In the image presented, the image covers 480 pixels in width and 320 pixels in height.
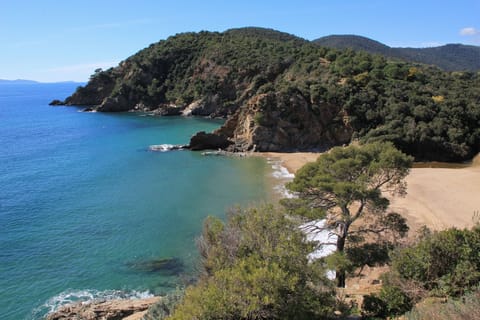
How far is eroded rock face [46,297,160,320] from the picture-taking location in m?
15.8

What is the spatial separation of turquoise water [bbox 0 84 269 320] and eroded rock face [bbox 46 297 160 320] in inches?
61.2

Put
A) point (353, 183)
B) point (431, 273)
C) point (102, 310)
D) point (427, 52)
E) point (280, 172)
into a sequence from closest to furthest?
point (431, 273)
point (102, 310)
point (353, 183)
point (280, 172)
point (427, 52)

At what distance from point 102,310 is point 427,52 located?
A: 203145 mm

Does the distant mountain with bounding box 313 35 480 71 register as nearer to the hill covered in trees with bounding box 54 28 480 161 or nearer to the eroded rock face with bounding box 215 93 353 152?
the hill covered in trees with bounding box 54 28 480 161

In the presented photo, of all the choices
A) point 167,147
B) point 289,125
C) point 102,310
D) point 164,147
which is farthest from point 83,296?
point 289,125

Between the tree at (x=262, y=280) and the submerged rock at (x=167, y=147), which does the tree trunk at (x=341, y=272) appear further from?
the submerged rock at (x=167, y=147)

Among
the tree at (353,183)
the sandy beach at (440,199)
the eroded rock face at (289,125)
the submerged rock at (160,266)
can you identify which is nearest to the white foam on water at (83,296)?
the submerged rock at (160,266)

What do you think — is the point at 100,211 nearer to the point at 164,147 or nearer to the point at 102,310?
the point at 102,310

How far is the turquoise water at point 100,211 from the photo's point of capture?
19375mm

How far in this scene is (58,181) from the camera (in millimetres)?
37750

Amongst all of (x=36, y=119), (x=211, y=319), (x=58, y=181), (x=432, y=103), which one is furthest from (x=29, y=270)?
(x=36, y=119)

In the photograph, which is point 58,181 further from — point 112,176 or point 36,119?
point 36,119

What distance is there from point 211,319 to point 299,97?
45964mm

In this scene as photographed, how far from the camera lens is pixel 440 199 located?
97.2 feet
